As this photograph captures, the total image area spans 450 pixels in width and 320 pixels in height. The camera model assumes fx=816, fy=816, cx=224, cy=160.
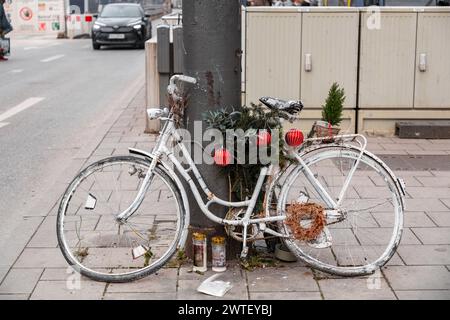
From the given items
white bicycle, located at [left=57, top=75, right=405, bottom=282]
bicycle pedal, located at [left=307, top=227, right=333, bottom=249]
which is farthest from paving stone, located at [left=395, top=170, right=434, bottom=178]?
bicycle pedal, located at [left=307, top=227, right=333, bottom=249]

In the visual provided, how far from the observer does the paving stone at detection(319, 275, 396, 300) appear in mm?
4727

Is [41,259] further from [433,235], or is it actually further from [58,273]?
[433,235]

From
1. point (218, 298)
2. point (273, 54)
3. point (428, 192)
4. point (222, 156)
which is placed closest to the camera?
point (218, 298)

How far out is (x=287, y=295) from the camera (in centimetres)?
475

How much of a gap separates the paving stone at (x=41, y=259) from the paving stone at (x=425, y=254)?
2.26 metres

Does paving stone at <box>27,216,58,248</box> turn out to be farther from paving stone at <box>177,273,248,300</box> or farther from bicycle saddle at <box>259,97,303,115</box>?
bicycle saddle at <box>259,97,303,115</box>

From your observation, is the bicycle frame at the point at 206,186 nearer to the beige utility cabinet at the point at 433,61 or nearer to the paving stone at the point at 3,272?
the paving stone at the point at 3,272

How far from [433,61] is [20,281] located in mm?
6310

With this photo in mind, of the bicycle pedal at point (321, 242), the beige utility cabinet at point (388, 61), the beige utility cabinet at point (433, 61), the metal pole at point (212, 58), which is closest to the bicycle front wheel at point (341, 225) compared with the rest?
the bicycle pedal at point (321, 242)

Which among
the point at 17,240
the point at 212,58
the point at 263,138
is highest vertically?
the point at 212,58

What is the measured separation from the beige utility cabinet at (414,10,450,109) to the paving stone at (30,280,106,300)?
595 cm

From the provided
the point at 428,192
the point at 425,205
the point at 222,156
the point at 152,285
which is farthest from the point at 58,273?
the point at 428,192

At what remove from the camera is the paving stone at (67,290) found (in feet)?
15.5
